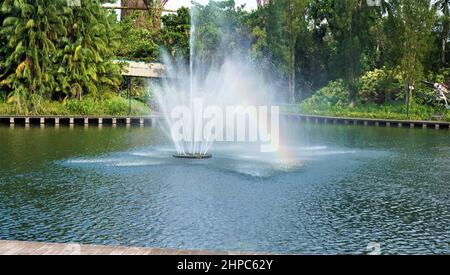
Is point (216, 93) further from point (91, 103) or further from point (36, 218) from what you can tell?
point (36, 218)

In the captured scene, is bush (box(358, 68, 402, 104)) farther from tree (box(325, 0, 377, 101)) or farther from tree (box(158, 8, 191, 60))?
tree (box(158, 8, 191, 60))

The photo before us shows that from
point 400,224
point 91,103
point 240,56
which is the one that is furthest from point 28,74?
point 400,224

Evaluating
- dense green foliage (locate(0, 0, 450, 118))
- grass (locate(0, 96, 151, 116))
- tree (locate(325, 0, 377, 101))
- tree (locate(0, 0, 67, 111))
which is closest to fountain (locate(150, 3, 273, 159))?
dense green foliage (locate(0, 0, 450, 118))

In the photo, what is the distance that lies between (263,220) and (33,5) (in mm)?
41705

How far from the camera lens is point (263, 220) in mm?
13781

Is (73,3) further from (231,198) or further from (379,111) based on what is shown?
(231,198)

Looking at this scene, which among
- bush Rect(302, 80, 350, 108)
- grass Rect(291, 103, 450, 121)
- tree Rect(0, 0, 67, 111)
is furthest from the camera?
bush Rect(302, 80, 350, 108)

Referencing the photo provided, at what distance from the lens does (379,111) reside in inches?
2197

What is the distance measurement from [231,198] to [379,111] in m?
42.0

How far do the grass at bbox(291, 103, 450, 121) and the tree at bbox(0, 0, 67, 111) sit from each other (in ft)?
84.1

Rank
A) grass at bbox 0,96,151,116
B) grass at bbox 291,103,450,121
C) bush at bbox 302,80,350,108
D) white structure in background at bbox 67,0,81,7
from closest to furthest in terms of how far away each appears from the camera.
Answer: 1. grass at bbox 0,96,151,116
2. white structure in background at bbox 67,0,81,7
3. grass at bbox 291,103,450,121
4. bush at bbox 302,80,350,108

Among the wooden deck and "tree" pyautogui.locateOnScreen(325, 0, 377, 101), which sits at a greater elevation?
"tree" pyautogui.locateOnScreen(325, 0, 377, 101)

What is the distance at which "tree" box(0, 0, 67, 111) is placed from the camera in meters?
49.0
